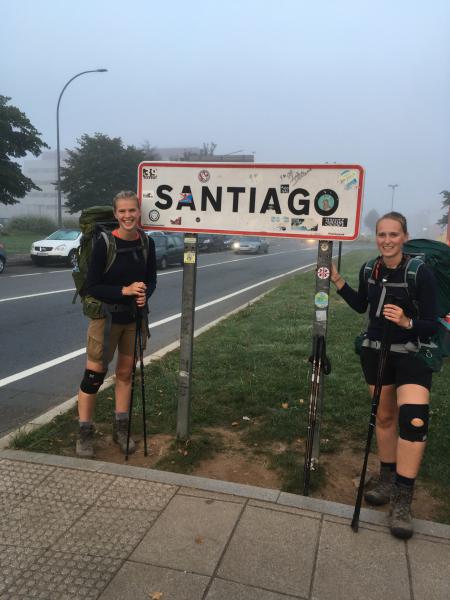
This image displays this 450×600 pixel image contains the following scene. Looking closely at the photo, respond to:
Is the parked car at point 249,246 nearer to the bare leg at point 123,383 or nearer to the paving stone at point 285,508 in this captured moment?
the bare leg at point 123,383

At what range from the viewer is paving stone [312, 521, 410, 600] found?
232 centimetres

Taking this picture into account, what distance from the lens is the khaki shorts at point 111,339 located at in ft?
11.7

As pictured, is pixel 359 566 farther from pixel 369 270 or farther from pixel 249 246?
pixel 249 246

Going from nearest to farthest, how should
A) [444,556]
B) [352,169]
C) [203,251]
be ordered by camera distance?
[444,556] → [352,169] → [203,251]

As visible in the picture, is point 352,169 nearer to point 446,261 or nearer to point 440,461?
point 446,261

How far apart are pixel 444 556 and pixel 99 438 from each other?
8.18 feet

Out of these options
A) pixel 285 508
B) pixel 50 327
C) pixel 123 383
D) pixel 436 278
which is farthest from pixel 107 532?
pixel 50 327

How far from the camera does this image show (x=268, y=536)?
8.79 ft

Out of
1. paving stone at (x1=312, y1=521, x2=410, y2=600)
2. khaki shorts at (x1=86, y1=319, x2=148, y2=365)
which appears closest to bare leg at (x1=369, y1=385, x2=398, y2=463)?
paving stone at (x1=312, y1=521, x2=410, y2=600)

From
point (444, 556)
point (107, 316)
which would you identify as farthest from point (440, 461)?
point (107, 316)

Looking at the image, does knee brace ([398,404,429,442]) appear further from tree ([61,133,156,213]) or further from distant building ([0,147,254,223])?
distant building ([0,147,254,223])

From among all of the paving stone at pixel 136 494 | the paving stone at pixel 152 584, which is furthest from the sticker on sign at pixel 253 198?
the paving stone at pixel 152 584

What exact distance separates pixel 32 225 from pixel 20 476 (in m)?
41.3

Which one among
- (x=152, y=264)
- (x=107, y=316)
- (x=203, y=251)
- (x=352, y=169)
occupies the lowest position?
(x=203, y=251)
